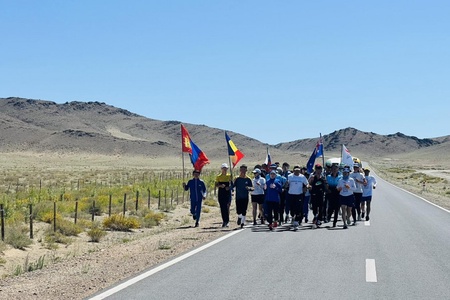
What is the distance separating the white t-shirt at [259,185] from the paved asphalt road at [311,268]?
65.7 inches

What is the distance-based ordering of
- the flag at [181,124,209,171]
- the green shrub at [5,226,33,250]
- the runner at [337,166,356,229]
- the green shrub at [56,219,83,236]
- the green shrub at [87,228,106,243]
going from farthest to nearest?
the flag at [181,124,209,171], the green shrub at [56,219,83,236], the runner at [337,166,356,229], the green shrub at [87,228,106,243], the green shrub at [5,226,33,250]

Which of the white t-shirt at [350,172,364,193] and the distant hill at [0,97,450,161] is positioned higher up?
the distant hill at [0,97,450,161]

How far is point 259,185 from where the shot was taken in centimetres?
1677

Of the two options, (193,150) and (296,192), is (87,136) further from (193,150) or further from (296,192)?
(296,192)

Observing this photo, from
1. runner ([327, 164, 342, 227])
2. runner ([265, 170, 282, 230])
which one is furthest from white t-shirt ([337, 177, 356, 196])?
runner ([265, 170, 282, 230])

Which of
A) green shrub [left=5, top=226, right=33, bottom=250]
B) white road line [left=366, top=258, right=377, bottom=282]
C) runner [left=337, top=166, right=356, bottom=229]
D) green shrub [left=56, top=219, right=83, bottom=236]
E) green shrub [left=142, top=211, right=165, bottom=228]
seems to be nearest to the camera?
white road line [left=366, top=258, right=377, bottom=282]

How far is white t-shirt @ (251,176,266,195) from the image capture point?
16.8 m

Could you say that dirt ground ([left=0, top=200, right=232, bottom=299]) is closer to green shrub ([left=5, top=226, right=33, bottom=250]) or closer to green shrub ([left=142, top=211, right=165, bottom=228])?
green shrub ([left=5, top=226, right=33, bottom=250])

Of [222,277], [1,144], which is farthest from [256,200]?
[1,144]

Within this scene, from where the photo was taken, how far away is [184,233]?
1598 cm

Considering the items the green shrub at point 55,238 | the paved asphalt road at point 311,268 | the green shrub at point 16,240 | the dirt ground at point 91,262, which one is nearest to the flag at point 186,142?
the dirt ground at point 91,262

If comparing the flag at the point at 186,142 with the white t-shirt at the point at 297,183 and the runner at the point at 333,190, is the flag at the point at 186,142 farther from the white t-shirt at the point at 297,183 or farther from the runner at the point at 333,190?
the runner at the point at 333,190

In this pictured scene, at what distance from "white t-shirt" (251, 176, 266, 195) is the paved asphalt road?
1669 millimetres

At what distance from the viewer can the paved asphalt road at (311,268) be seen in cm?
810
